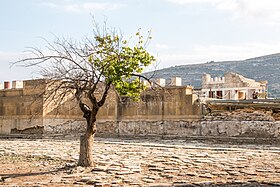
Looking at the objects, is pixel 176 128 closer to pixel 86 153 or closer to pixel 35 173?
pixel 86 153

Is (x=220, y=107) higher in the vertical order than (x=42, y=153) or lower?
higher

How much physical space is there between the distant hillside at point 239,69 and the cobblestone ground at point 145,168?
3471 inches

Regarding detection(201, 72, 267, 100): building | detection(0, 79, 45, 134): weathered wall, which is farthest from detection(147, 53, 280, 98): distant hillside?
detection(0, 79, 45, 134): weathered wall

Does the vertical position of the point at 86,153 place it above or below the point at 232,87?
below

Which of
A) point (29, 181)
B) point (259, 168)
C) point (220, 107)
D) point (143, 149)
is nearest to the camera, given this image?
point (29, 181)

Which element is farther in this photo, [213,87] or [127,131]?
[213,87]

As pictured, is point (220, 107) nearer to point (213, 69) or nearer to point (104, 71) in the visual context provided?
point (104, 71)

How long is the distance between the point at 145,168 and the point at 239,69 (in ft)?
370

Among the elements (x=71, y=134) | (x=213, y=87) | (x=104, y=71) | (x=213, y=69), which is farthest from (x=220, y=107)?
(x=213, y=69)

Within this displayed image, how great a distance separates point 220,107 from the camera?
66.5ft

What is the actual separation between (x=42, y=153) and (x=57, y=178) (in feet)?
16.2

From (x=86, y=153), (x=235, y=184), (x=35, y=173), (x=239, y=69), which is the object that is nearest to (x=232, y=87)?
(x=86, y=153)

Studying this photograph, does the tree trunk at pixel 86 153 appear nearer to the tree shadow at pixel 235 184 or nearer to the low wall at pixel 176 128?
the tree shadow at pixel 235 184

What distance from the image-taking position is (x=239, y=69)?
119 meters
